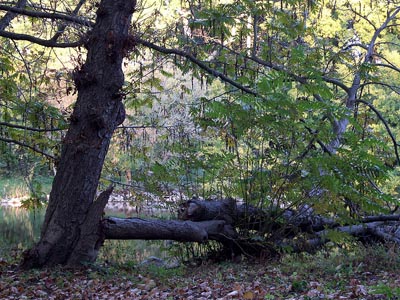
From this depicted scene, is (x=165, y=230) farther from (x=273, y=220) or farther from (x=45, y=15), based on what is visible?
(x=45, y=15)

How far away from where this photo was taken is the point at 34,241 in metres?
14.0

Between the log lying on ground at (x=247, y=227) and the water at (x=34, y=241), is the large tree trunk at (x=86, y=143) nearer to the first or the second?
the log lying on ground at (x=247, y=227)

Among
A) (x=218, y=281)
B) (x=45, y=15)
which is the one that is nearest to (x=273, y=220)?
(x=218, y=281)

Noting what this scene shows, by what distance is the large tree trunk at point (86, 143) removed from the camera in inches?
285

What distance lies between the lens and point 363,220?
9.27 meters

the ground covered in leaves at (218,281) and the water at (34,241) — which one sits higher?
the water at (34,241)

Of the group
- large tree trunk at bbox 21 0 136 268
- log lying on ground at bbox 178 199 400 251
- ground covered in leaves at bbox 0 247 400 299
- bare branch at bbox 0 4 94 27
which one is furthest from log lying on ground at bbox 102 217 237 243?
bare branch at bbox 0 4 94 27

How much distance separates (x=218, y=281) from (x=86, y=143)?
250cm

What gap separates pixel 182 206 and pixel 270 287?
10.5ft

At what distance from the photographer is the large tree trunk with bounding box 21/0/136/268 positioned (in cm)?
723

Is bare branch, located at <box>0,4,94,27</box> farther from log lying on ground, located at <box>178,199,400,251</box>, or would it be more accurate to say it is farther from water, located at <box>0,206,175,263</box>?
water, located at <box>0,206,175,263</box>

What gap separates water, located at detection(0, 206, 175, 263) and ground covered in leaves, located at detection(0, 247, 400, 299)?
2442 millimetres

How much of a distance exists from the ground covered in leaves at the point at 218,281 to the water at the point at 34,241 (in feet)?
8.01


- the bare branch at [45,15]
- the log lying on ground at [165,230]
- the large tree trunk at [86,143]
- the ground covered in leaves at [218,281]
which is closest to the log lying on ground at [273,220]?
the log lying on ground at [165,230]
